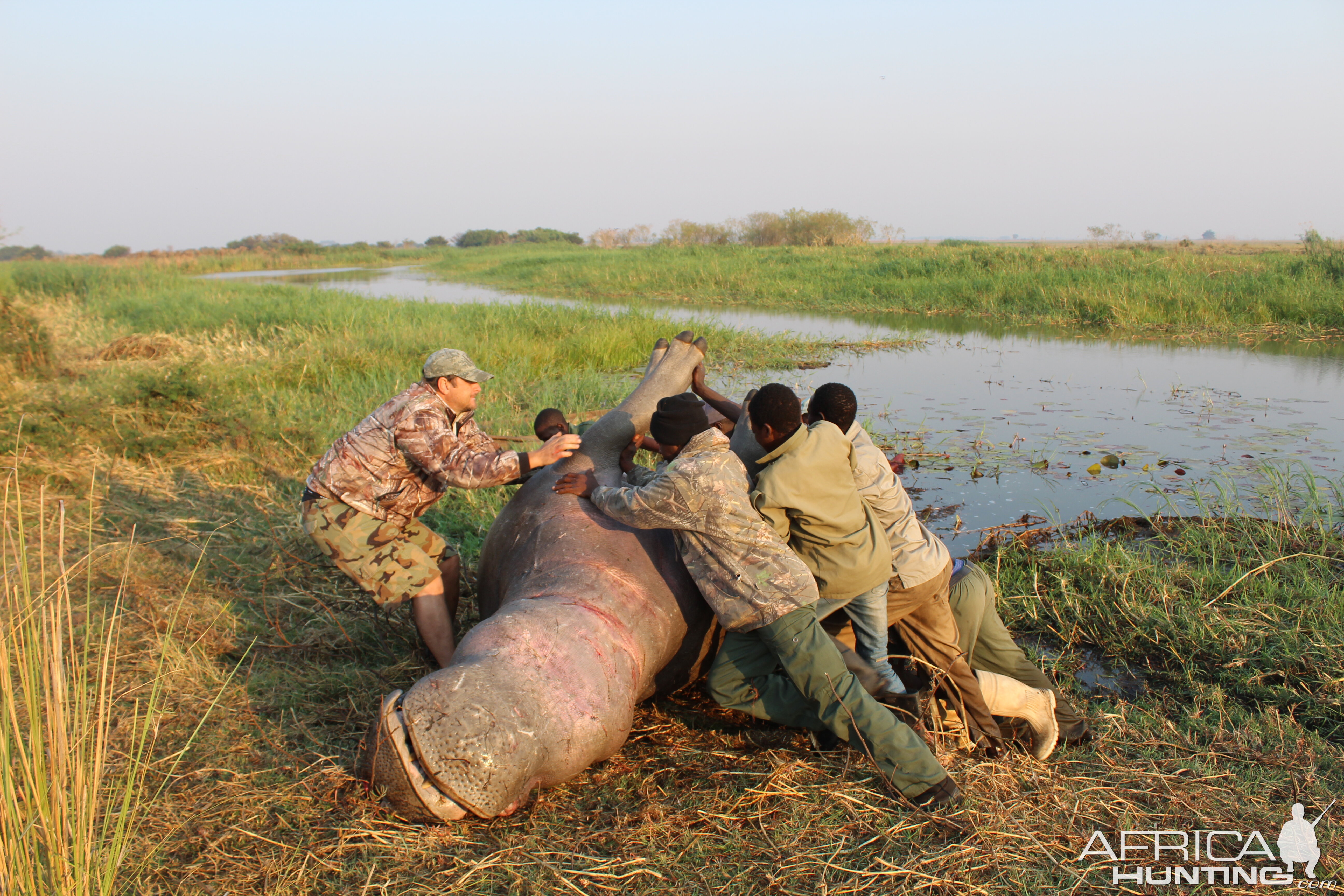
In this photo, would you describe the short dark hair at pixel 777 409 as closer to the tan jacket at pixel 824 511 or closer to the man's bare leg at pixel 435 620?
the tan jacket at pixel 824 511

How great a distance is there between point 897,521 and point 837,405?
549mm

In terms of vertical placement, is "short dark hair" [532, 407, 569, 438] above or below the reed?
above

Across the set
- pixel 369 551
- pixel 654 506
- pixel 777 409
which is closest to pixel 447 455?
pixel 369 551

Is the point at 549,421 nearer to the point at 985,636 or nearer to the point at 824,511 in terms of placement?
the point at 824,511

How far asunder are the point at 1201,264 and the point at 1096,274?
2850mm

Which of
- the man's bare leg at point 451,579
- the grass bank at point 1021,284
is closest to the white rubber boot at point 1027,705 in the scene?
the man's bare leg at point 451,579

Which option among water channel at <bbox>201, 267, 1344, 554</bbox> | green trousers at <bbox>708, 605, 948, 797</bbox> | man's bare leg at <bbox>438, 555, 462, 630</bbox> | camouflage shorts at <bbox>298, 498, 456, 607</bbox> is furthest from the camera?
water channel at <bbox>201, 267, 1344, 554</bbox>

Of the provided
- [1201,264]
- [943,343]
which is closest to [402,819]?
[943,343]

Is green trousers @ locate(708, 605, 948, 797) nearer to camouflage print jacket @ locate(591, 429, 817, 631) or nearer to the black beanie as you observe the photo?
camouflage print jacket @ locate(591, 429, 817, 631)

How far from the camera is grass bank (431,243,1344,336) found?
1479 centimetres

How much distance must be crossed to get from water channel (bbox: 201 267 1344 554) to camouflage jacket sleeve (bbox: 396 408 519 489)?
3.36 m

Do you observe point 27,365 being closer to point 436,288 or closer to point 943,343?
point 943,343

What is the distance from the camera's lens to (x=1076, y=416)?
29.5 feet

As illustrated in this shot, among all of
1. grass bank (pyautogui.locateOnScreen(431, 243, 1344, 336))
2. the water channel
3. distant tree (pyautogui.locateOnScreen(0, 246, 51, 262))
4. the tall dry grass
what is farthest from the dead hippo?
distant tree (pyautogui.locateOnScreen(0, 246, 51, 262))
